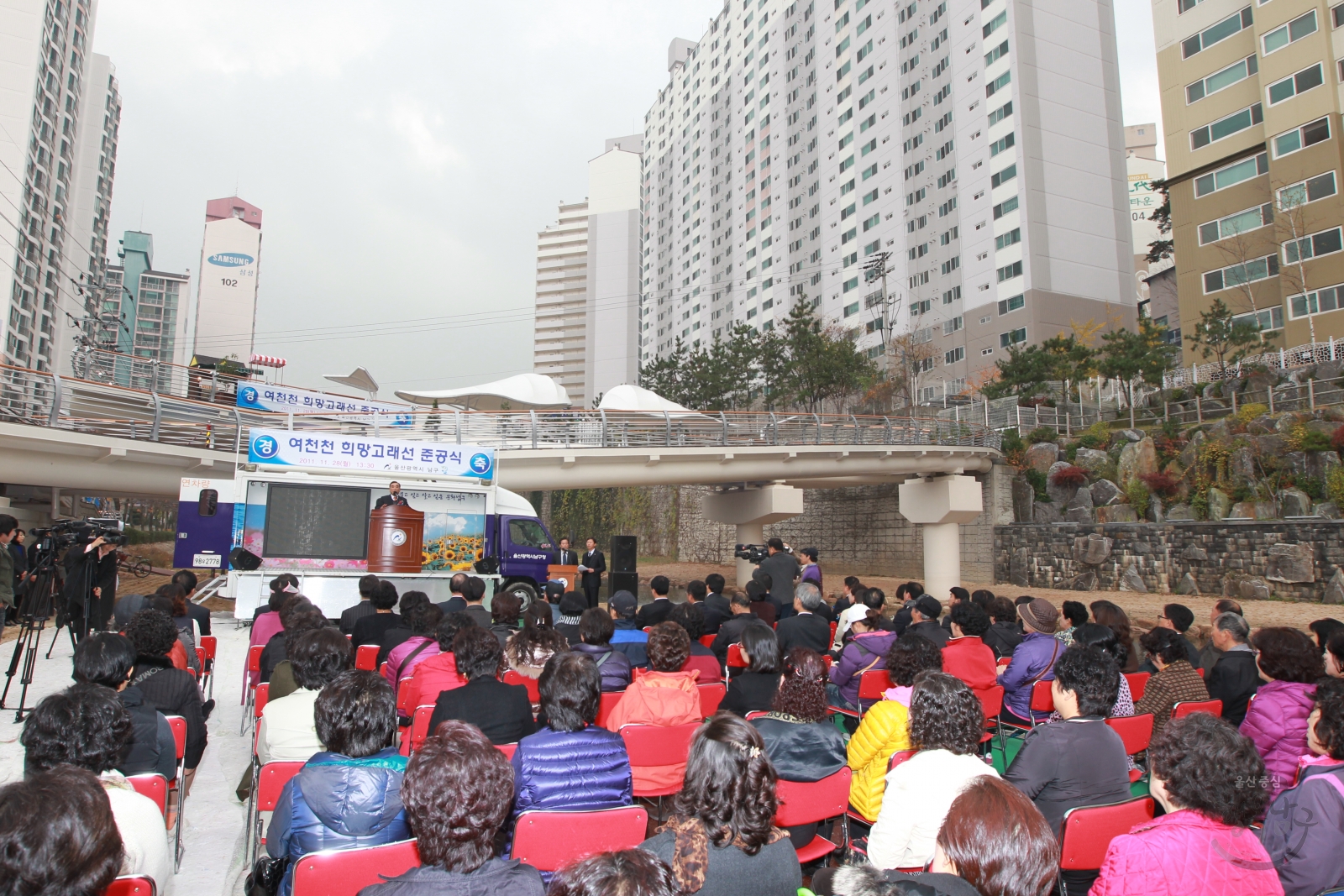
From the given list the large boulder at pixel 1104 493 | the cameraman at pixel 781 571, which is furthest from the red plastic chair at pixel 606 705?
the large boulder at pixel 1104 493

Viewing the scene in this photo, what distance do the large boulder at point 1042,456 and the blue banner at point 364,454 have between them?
70.4ft

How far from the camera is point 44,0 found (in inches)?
2100

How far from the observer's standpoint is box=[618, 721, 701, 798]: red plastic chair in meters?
4.16

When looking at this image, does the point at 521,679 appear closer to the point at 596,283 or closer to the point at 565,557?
the point at 565,557

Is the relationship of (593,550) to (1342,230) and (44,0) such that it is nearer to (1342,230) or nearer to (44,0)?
(1342,230)

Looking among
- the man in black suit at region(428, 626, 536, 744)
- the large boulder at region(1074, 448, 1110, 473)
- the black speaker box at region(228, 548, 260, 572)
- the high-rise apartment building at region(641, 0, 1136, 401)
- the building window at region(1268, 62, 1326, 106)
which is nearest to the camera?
the man in black suit at region(428, 626, 536, 744)

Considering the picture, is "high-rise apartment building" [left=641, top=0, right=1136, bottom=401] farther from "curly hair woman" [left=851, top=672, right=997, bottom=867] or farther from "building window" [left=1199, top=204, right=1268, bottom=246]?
"curly hair woman" [left=851, top=672, right=997, bottom=867]

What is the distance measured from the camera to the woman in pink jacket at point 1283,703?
380 centimetres

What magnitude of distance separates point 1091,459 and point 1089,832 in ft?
89.9

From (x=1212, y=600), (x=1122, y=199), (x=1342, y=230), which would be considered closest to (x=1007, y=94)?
(x=1122, y=199)

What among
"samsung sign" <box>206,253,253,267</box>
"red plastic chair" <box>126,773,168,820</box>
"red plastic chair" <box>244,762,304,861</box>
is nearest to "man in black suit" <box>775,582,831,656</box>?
"red plastic chair" <box>244,762,304,861</box>

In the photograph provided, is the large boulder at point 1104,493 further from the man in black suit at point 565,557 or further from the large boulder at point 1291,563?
the man in black suit at point 565,557

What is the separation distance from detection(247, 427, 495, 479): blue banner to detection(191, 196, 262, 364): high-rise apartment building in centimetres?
8795

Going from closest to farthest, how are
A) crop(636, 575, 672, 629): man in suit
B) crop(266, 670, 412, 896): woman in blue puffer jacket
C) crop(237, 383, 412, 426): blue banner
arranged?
crop(266, 670, 412, 896): woman in blue puffer jacket < crop(636, 575, 672, 629): man in suit < crop(237, 383, 412, 426): blue banner
